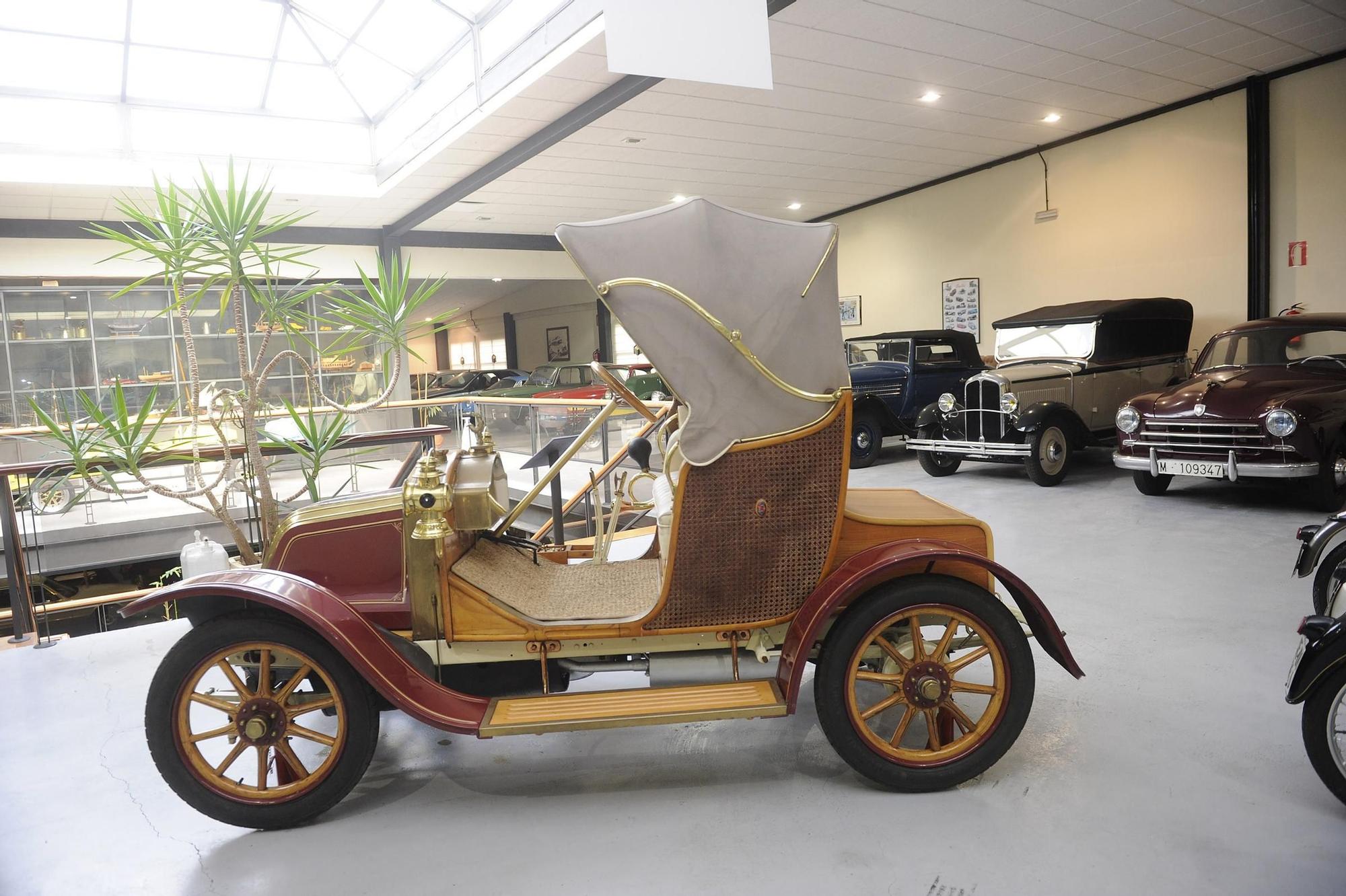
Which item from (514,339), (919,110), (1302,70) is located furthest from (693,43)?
(514,339)

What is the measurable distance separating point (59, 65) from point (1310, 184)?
12.6 meters

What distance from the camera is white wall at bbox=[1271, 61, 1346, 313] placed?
301 inches

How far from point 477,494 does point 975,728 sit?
1651 mm

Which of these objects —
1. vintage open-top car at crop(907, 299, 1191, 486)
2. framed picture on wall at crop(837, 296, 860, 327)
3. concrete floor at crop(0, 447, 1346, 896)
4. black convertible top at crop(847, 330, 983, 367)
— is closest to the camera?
concrete floor at crop(0, 447, 1346, 896)

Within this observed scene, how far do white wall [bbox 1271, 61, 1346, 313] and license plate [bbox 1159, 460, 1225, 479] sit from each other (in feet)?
11.5

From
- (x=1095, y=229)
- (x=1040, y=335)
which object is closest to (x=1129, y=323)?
(x=1040, y=335)

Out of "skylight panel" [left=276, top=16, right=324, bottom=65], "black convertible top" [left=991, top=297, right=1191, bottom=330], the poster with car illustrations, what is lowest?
"black convertible top" [left=991, top=297, right=1191, bottom=330]

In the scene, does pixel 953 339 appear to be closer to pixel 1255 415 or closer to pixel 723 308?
pixel 1255 415

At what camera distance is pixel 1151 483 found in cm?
641

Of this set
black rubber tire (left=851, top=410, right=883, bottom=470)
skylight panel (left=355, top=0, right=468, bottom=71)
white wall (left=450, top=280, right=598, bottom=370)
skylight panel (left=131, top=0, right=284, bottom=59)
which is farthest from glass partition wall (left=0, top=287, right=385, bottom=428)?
white wall (left=450, top=280, right=598, bottom=370)

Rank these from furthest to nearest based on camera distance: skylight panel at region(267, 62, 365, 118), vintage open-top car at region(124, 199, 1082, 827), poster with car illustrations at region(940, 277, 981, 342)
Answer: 1. poster with car illustrations at region(940, 277, 981, 342)
2. skylight panel at region(267, 62, 365, 118)
3. vintage open-top car at region(124, 199, 1082, 827)

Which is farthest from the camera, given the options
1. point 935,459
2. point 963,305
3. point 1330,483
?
point 963,305

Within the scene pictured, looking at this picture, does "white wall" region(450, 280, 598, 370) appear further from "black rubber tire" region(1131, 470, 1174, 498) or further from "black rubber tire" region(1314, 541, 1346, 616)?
"black rubber tire" region(1314, 541, 1346, 616)

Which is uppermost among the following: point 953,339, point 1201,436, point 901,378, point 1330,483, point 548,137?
point 548,137
